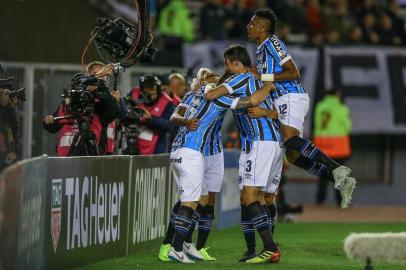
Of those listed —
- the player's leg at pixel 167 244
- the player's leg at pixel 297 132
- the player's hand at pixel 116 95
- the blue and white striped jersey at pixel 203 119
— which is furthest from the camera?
the player's hand at pixel 116 95

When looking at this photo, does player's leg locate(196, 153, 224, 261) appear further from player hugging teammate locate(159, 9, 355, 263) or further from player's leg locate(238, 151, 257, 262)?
player's leg locate(238, 151, 257, 262)

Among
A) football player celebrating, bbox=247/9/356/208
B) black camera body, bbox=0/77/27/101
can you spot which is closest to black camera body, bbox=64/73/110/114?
black camera body, bbox=0/77/27/101

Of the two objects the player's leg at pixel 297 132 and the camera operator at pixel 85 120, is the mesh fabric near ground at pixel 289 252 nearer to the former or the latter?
the player's leg at pixel 297 132

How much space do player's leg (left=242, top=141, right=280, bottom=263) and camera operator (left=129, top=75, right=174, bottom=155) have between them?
407cm

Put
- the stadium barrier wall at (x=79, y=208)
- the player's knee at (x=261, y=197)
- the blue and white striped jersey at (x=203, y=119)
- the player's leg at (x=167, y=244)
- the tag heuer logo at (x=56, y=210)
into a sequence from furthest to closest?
the player's knee at (x=261, y=197) → the player's leg at (x=167, y=244) → the blue and white striped jersey at (x=203, y=119) → the tag heuer logo at (x=56, y=210) → the stadium barrier wall at (x=79, y=208)

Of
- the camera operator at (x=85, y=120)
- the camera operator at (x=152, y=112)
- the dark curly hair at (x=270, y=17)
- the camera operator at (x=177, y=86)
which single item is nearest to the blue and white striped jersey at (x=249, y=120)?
the dark curly hair at (x=270, y=17)

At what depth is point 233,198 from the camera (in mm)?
17578

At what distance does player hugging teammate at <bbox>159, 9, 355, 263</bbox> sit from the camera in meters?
10.8

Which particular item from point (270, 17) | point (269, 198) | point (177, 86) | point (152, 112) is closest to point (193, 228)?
point (269, 198)

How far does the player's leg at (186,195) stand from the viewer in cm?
1077

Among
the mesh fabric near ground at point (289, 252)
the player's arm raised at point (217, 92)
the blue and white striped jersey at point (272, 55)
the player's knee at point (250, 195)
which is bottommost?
the mesh fabric near ground at point (289, 252)

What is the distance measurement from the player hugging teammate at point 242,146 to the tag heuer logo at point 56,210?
3.98ft

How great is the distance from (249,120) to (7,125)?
2183 mm

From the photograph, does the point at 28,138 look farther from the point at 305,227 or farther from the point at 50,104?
the point at 305,227
